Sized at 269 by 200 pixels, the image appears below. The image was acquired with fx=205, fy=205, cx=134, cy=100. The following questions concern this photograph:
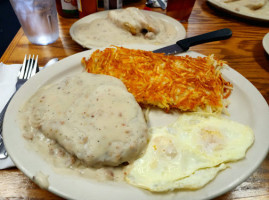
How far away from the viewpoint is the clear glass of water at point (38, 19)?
1639mm

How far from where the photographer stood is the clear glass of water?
5.38 ft

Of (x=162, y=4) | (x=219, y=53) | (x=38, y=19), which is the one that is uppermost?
(x=38, y=19)

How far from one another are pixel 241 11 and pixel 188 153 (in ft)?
6.76

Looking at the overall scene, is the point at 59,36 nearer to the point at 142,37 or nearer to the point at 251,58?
the point at 142,37

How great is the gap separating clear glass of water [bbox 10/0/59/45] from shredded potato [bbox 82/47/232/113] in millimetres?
673

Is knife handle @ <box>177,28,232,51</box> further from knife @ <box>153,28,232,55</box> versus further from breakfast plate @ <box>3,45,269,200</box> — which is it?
breakfast plate @ <box>3,45,269,200</box>

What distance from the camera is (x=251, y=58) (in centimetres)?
175

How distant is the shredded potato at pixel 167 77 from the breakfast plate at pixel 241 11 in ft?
3.92

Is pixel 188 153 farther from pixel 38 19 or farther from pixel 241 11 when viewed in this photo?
pixel 241 11

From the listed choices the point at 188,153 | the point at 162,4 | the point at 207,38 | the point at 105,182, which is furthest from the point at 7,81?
the point at 162,4

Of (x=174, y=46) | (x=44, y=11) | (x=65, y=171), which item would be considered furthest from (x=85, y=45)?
(x=65, y=171)

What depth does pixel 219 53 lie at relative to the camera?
71.1 inches

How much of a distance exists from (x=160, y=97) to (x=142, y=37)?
0.89 metres

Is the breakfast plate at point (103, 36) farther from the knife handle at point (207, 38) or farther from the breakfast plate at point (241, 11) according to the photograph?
the breakfast plate at point (241, 11)
